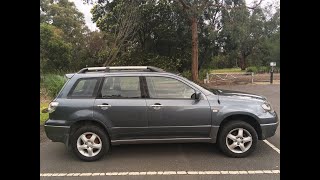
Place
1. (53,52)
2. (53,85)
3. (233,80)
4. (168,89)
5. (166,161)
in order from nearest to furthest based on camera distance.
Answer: (166,161) < (168,89) < (53,85) < (53,52) < (233,80)

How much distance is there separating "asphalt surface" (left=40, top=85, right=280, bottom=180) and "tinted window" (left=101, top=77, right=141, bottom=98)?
3.76 feet

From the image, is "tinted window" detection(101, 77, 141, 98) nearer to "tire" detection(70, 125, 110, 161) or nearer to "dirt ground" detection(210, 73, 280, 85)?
"tire" detection(70, 125, 110, 161)

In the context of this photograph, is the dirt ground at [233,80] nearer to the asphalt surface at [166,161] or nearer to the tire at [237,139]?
the asphalt surface at [166,161]

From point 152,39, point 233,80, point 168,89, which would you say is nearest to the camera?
point 168,89

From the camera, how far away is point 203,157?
211 inches

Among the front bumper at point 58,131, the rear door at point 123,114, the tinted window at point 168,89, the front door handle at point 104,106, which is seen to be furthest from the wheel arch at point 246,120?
the front bumper at point 58,131

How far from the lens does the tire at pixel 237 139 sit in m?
5.27

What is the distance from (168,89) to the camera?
5383 millimetres

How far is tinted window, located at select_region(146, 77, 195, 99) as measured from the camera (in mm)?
5348

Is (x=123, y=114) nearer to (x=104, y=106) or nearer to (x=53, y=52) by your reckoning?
(x=104, y=106)

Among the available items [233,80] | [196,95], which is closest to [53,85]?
[196,95]

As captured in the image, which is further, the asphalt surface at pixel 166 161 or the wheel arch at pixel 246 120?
the wheel arch at pixel 246 120

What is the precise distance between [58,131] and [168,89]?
2.06 meters
